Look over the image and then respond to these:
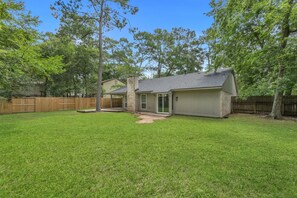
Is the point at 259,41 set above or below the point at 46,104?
above

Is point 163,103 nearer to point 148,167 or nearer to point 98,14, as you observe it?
point 98,14

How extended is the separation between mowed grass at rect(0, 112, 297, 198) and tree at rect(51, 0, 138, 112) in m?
11.3

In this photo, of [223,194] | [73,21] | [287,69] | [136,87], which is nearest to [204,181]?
[223,194]

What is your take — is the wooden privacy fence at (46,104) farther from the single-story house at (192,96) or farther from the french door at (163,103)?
the french door at (163,103)

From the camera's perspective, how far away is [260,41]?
10867 millimetres

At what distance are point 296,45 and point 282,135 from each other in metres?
5.93

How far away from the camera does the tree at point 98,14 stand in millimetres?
14000

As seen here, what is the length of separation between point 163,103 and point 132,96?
3509mm

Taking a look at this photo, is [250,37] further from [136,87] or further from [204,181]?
[204,181]

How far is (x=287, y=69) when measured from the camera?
30.8 ft

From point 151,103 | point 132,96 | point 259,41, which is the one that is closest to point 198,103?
point 151,103

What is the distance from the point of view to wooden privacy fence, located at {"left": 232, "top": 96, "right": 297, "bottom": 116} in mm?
10586

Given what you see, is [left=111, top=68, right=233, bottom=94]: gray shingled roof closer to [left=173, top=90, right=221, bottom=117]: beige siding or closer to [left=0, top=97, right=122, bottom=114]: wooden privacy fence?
[left=173, top=90, right=221, bottom=117]: beige siding

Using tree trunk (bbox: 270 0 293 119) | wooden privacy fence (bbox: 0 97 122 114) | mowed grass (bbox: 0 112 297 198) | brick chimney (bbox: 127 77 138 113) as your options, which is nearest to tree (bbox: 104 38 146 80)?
wooden privacy fence (bbox: 0 97 122 114)
